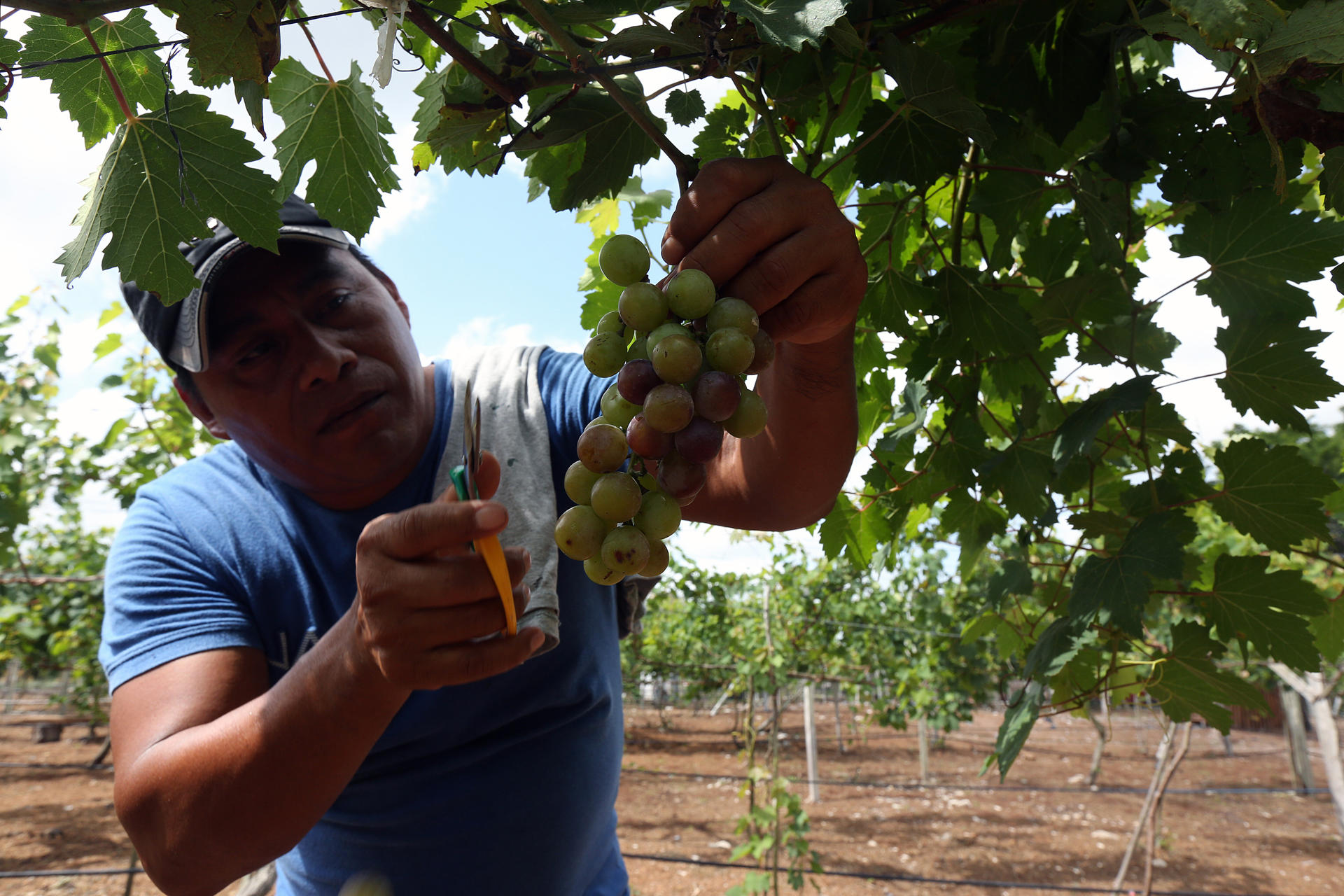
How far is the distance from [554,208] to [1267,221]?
1.06 meters

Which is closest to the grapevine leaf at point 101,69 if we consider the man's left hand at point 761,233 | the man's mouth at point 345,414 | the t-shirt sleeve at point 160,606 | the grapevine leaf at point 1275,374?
the man's left hand at point 761,233

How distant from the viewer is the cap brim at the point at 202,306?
5.64ft

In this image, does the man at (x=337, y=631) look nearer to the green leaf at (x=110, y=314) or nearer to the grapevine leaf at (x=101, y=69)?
the grapevine leaf at (x=101, y=69)

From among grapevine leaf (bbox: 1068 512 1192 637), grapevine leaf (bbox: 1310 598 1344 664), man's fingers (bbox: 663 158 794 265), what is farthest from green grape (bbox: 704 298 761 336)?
grapevine leaf (bbox: 1310 598 1344 664)

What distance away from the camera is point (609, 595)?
216cm

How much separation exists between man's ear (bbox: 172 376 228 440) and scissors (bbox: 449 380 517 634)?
4.56 ft

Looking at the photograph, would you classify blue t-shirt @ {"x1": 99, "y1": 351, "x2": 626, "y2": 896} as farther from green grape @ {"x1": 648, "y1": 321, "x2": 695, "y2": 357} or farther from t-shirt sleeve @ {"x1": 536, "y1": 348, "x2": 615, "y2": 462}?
green grape @ {"x1": 648, "y1": 321, "x2": 695, "y2": 357}

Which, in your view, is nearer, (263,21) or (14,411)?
(263,21)

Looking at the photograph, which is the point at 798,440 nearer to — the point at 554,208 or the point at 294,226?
the point at 554,208

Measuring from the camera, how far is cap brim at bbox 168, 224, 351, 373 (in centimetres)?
172

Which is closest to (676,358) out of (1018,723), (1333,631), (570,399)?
(1018,723)

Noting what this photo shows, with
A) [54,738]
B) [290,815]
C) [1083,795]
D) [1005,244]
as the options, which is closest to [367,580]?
[290,815]

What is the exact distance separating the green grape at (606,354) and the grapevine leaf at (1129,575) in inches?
35.1

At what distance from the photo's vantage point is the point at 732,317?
78 cm
